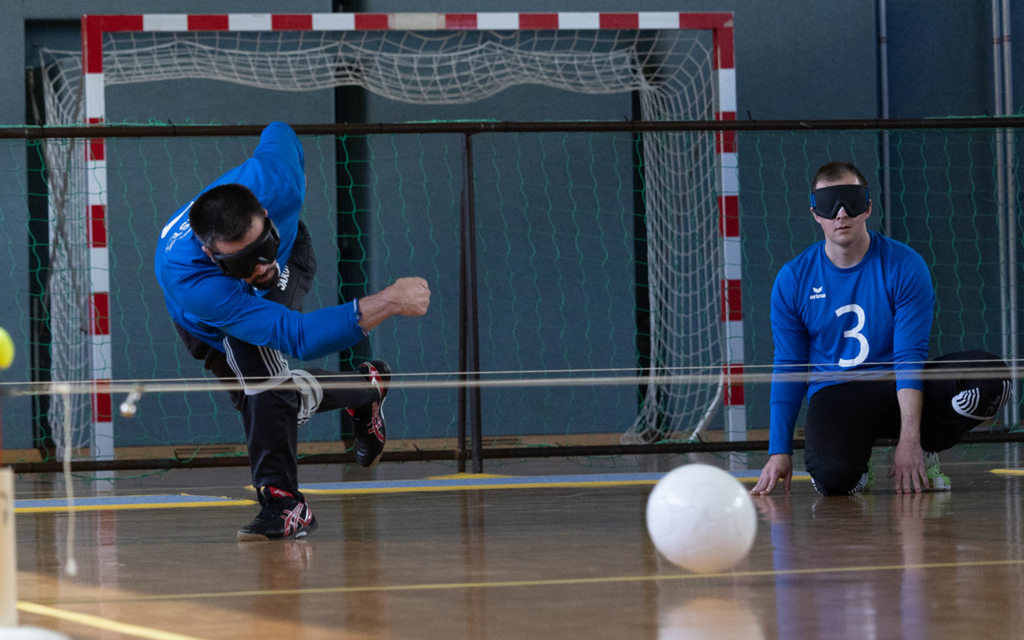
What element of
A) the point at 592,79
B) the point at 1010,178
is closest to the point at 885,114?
the point at 1010,178

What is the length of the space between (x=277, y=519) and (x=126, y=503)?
1274mm

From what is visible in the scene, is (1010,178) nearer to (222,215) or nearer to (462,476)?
(462,476)

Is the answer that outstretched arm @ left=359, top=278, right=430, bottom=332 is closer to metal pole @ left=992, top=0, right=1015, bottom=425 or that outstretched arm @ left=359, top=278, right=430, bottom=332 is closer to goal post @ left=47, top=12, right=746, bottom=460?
goal post @ left=47, top=12, right=746, bottom=460

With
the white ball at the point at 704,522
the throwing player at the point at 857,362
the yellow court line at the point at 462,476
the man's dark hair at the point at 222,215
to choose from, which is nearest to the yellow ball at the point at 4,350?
the man's dark hair at the point at 222,215

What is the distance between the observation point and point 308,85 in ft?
21.8

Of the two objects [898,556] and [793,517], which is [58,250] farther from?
[898,556]

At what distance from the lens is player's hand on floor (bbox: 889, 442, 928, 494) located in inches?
146

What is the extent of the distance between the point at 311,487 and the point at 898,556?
2.61 m

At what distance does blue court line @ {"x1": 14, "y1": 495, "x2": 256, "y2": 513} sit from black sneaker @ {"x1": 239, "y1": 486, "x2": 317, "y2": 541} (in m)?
0.92

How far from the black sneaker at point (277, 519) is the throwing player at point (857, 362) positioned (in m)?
1.57

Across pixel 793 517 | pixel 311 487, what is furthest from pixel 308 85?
pixel 793 517

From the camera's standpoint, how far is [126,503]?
4230 millimetres

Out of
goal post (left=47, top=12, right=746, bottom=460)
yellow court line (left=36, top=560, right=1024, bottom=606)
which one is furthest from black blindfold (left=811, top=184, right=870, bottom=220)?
goal post (left=47, top=12, right=746, bottom=460)

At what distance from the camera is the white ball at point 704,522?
2352mm
